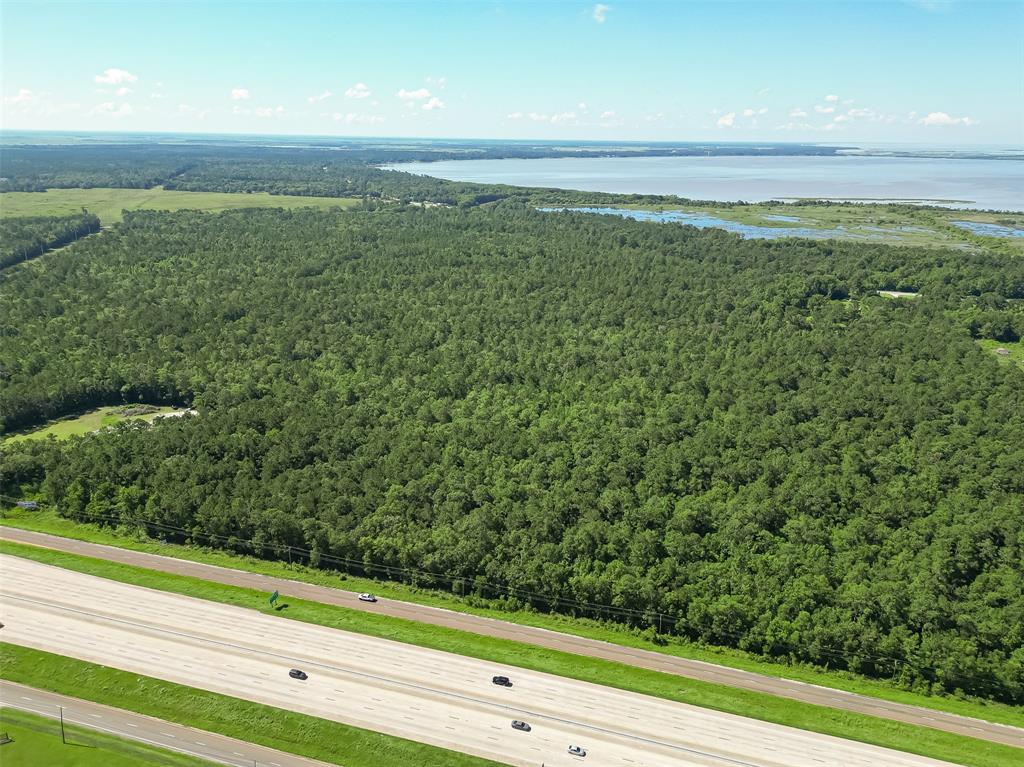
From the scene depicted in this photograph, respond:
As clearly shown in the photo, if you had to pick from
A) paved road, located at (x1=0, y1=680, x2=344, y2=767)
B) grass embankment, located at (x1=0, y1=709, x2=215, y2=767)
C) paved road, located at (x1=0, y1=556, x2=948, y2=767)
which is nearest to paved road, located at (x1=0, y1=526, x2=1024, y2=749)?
paved road, located at (x1=0, y1=556, x2=948, y2=767)

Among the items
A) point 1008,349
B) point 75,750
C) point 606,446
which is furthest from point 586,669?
point 1008,349

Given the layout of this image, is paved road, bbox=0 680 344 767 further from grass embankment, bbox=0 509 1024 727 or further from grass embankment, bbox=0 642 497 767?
grass embankment, bbox=0 509 1024 727

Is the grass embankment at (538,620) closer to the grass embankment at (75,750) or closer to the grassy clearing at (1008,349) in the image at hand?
the grass embankment at (75,750)

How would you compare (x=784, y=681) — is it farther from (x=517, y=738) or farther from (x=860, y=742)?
(x=517, y=738)

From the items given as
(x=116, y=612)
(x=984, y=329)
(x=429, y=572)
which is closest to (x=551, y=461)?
(x=429, y=572)

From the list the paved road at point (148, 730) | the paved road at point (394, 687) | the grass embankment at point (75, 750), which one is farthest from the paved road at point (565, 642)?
the grass embankment at point (75, 750)
